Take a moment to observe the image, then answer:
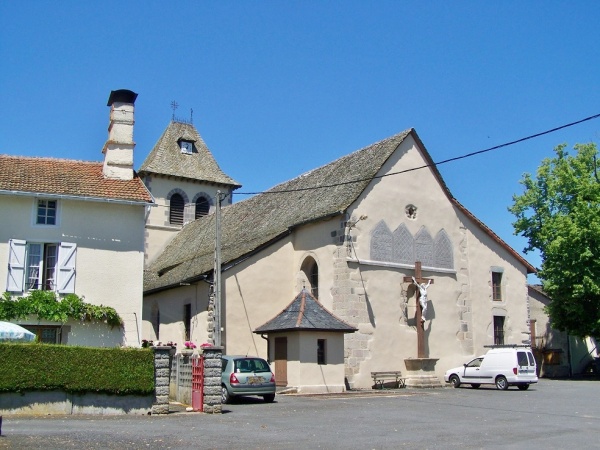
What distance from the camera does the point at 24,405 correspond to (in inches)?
647

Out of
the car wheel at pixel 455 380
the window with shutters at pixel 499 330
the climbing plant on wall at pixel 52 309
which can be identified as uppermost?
the climbing plant on wall at pixel 52 309

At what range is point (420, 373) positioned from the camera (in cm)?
2731

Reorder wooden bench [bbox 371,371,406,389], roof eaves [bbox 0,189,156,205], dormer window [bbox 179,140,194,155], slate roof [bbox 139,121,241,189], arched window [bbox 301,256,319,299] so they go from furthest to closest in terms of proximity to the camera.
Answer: dormer window [bbox 179,140,194,155], slate roof [bbox 139,121,241,189], arched window [bbox 301,256,319,299], wooden bench [bbox 371,371,406,389], roof eaves [bbox 0,189,156,205]

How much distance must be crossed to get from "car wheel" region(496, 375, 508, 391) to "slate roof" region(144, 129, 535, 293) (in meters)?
7.85

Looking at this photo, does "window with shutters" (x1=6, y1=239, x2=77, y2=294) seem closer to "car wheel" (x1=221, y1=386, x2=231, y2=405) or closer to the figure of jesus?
"car wheel" (x1=221, y1=386, x2=231, y2=405)

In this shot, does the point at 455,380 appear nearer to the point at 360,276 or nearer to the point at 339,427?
the point at 360,276

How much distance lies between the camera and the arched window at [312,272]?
28484 mm

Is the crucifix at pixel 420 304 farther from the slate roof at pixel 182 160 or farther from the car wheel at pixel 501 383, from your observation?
the slate roof at pixel 182 160

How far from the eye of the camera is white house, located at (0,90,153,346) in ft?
73.3

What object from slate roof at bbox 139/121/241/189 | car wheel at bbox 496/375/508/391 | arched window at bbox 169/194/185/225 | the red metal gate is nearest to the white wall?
the red metal gate

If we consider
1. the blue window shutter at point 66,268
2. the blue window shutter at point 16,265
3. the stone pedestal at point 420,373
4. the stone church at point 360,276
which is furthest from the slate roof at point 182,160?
the stone pedestal at point 420,373

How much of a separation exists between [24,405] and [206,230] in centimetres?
2162

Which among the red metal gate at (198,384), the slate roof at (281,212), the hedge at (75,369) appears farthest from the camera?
the slate roof at (281,212)

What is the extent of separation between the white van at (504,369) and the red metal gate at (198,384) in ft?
42.1
